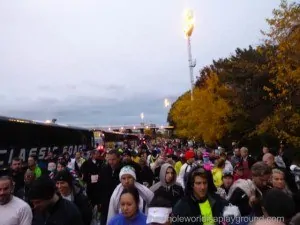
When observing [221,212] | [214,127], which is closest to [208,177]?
[221,212]

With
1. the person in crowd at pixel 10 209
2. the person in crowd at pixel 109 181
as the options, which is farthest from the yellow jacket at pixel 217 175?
the person in crowd at pixel 10 209

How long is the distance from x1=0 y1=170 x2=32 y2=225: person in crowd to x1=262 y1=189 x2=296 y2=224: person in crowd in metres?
2.72

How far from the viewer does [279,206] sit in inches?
125

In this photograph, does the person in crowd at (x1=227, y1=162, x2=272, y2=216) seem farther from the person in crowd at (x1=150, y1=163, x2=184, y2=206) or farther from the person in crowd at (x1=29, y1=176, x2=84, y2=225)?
the person in crowd at (x1=29, y1=176, x2=84, y2=225)

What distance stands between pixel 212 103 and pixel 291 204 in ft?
105

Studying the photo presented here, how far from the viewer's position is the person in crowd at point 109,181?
768 cm

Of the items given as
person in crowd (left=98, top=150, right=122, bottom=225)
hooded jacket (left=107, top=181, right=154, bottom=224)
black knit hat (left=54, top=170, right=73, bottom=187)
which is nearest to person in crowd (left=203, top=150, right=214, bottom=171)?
person in crowd (left=98, top=150, right=122, bottom=225)

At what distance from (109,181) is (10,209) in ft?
10.8

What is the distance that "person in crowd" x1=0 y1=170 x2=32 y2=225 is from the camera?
14.8 ft

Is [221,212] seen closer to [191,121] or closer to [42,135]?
[42,135]

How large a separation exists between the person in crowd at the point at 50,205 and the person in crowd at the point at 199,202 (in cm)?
110

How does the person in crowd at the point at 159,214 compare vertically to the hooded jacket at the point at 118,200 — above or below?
below

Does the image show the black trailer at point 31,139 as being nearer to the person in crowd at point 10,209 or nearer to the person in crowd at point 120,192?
the person in crowd at point 120,192

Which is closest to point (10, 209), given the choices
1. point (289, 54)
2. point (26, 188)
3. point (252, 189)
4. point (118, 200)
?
point (118, 200)
